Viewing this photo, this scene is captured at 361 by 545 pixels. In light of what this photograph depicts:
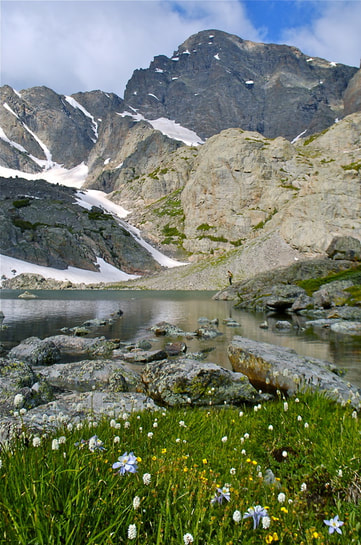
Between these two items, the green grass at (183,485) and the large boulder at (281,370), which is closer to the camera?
the green grass at (183,485)

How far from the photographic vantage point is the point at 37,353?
64.7ft

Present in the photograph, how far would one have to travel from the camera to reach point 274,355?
Answer: 1472 centimetres

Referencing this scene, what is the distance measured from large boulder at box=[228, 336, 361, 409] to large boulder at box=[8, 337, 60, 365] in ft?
36.3

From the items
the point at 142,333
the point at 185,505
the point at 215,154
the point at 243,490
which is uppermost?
the point at 215,154

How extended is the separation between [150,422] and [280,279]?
72.7m

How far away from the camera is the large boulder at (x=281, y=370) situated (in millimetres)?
11430

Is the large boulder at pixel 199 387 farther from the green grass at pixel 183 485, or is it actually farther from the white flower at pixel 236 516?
the white flower at pixel 236 516

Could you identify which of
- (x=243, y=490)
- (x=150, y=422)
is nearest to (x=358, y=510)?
(x=243, y=490)

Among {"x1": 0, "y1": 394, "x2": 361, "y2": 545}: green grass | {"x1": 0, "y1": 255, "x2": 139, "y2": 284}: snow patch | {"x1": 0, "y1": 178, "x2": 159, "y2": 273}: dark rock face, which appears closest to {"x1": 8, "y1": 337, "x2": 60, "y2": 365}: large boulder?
{"x1": 0, "y1": 394, "x2": 361, "y2": 545}: green grass

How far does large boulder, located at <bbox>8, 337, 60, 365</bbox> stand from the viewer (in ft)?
63.8

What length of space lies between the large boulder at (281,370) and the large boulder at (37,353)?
36.3ft

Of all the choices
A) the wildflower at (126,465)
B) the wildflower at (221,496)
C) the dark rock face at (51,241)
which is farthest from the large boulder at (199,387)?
the dark rock face at (51,241)

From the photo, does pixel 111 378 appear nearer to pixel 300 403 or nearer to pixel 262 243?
pixel 300 403

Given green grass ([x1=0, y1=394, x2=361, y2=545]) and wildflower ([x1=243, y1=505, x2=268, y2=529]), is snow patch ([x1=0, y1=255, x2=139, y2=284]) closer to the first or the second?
green grass ([x1=0, y1=394, x2=361, y2=545])
